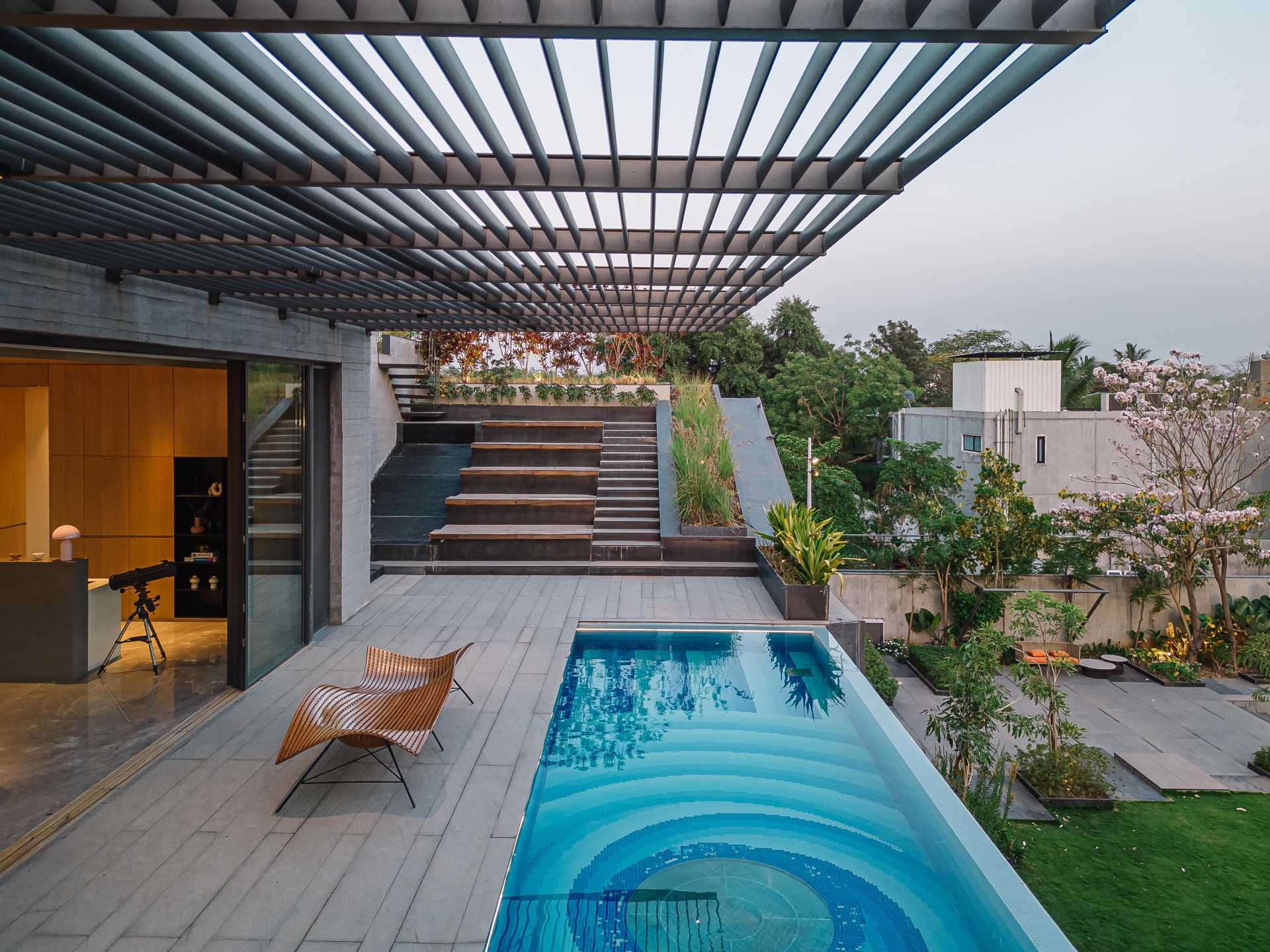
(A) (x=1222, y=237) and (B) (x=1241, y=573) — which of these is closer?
(B) (x=1241, y=573)

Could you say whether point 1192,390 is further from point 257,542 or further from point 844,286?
point 844,286

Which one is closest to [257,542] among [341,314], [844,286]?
[341,314]

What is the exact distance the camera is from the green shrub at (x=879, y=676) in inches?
306

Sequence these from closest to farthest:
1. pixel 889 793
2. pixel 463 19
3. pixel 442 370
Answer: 1. pixel 463 19
2. pixel 889 793
3. pixel 442 370

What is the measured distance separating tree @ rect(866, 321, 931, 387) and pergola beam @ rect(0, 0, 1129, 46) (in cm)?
3895

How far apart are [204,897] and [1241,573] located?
1554 centimetres

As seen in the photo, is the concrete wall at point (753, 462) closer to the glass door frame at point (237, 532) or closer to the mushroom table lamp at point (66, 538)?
the glass door frame at point (237, 532)

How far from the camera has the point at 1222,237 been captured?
26453 millimetres

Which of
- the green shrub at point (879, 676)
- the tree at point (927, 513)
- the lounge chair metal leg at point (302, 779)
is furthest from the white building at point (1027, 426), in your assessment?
the lounge chair metal leg at point (302, 779)

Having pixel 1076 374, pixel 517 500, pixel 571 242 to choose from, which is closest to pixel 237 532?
pixel 571 242

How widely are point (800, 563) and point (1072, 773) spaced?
3.09 metres

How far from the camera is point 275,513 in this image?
266 inches

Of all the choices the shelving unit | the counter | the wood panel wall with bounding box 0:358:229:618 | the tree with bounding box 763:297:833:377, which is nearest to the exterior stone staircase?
the shelving unit

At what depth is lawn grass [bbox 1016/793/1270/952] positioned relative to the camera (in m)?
4.84
